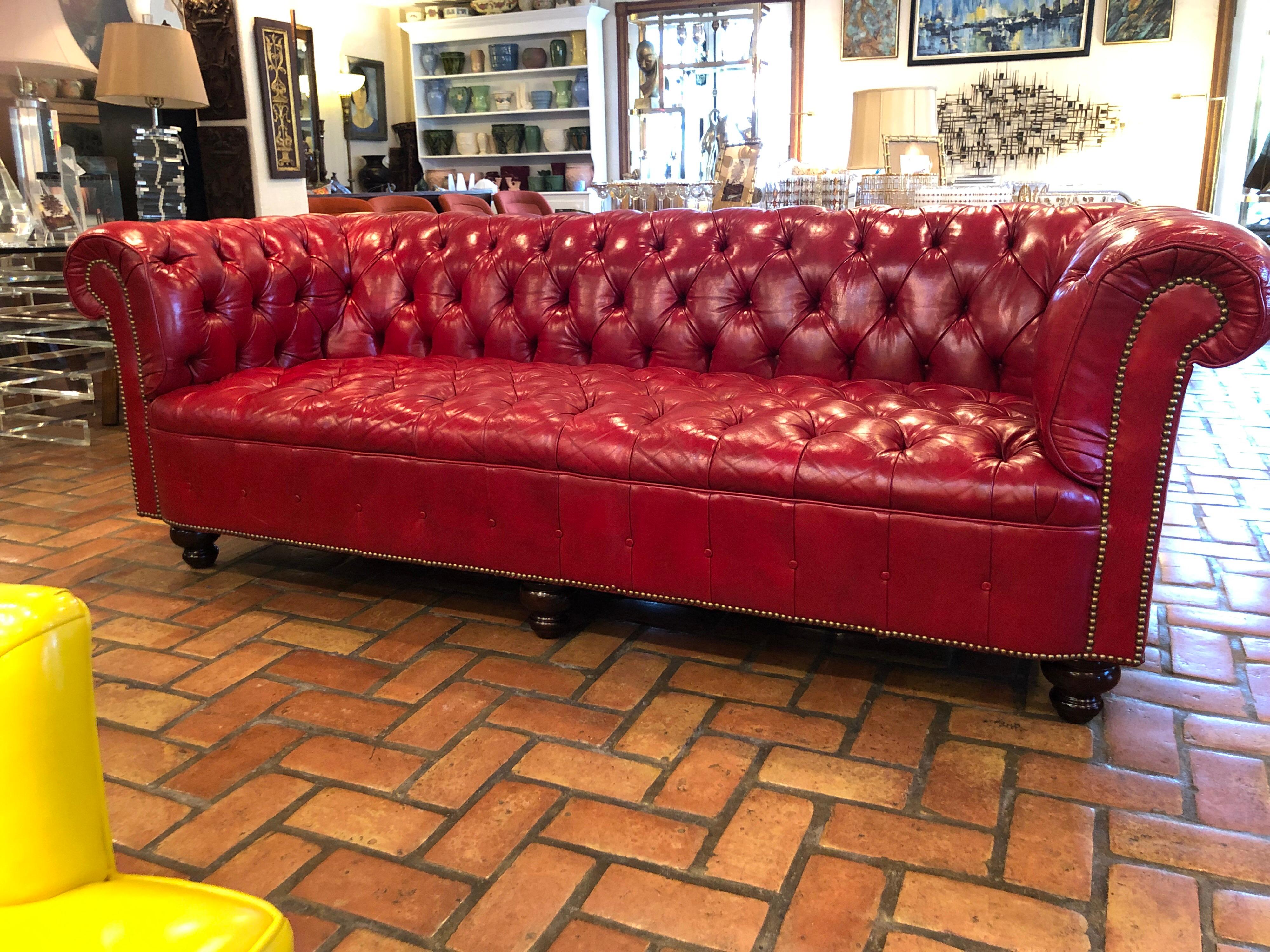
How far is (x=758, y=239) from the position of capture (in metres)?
2.68

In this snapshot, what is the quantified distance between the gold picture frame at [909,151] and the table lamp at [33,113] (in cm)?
371

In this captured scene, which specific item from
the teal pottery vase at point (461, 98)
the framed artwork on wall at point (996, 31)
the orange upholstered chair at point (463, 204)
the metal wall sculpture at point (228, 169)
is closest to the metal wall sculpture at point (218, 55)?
the metal wall sculpture at point (228, 169)

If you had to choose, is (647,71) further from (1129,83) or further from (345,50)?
(1129,83)

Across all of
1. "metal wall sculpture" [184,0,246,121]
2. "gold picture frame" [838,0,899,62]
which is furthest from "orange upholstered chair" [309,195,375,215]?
"gold picture frame" [838,0,899,62]

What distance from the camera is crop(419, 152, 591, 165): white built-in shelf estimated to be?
9.64 m

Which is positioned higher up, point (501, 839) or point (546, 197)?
point (546, 197)

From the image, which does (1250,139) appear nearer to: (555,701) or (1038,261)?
(1038,261)

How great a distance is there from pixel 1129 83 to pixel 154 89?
7.33m

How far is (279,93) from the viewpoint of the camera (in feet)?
18.6

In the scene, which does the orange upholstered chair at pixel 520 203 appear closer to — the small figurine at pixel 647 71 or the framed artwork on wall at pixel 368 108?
the small figurine at pixel 647 71

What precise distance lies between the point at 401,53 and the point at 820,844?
1026cm

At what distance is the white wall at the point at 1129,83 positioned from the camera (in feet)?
26.2

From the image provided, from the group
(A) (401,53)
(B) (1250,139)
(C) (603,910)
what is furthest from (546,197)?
(C) (603,910)

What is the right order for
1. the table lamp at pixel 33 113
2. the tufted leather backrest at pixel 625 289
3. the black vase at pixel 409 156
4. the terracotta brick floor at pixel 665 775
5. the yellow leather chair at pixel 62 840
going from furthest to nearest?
the black vase at pixel 409 156
the table lamp at pixel 33 113
the tufted leather backrest at pixel 625 289
the terracotta brick floor at pixel 665 775
the yellow leather chair at pixel 62 840
